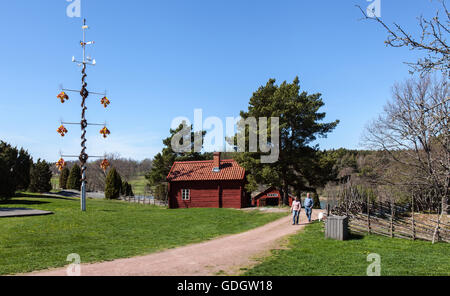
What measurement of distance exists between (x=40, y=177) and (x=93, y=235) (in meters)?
39.1

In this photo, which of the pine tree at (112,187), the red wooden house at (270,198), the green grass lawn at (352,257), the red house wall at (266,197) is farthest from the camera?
the pine tree at (112,187)

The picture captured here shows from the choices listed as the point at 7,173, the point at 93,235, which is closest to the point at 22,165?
the point at 7,173

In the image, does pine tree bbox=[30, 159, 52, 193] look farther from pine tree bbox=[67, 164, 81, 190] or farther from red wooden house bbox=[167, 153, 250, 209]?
red wooden house bbox=[167, 153, 250, 209]

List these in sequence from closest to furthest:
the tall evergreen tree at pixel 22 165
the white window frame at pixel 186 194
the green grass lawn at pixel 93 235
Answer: the green grass lawn at pixel 93 235
the tall evergreen tree at pixel 22 165
the white window frame at pixel 186 194

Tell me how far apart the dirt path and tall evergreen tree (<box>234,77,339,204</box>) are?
15142mm

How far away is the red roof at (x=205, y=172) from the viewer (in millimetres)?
32031

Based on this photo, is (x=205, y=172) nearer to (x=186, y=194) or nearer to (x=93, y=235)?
(x=186, y=194)

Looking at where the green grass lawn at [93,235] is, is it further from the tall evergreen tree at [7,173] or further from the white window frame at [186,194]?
the white window frame at [186,194]

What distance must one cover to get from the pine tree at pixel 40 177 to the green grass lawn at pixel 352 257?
44.7m

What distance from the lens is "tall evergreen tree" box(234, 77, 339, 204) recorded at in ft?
93.9

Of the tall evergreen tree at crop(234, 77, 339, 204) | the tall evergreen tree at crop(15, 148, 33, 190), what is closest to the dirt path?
the tall evergreen tree at crop(234, 77, 339, 204)

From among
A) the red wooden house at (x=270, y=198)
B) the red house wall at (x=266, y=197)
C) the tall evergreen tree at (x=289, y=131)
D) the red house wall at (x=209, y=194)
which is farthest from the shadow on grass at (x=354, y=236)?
the red wooden house at (x=270, y=198)

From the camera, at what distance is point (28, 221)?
54.4 feet
